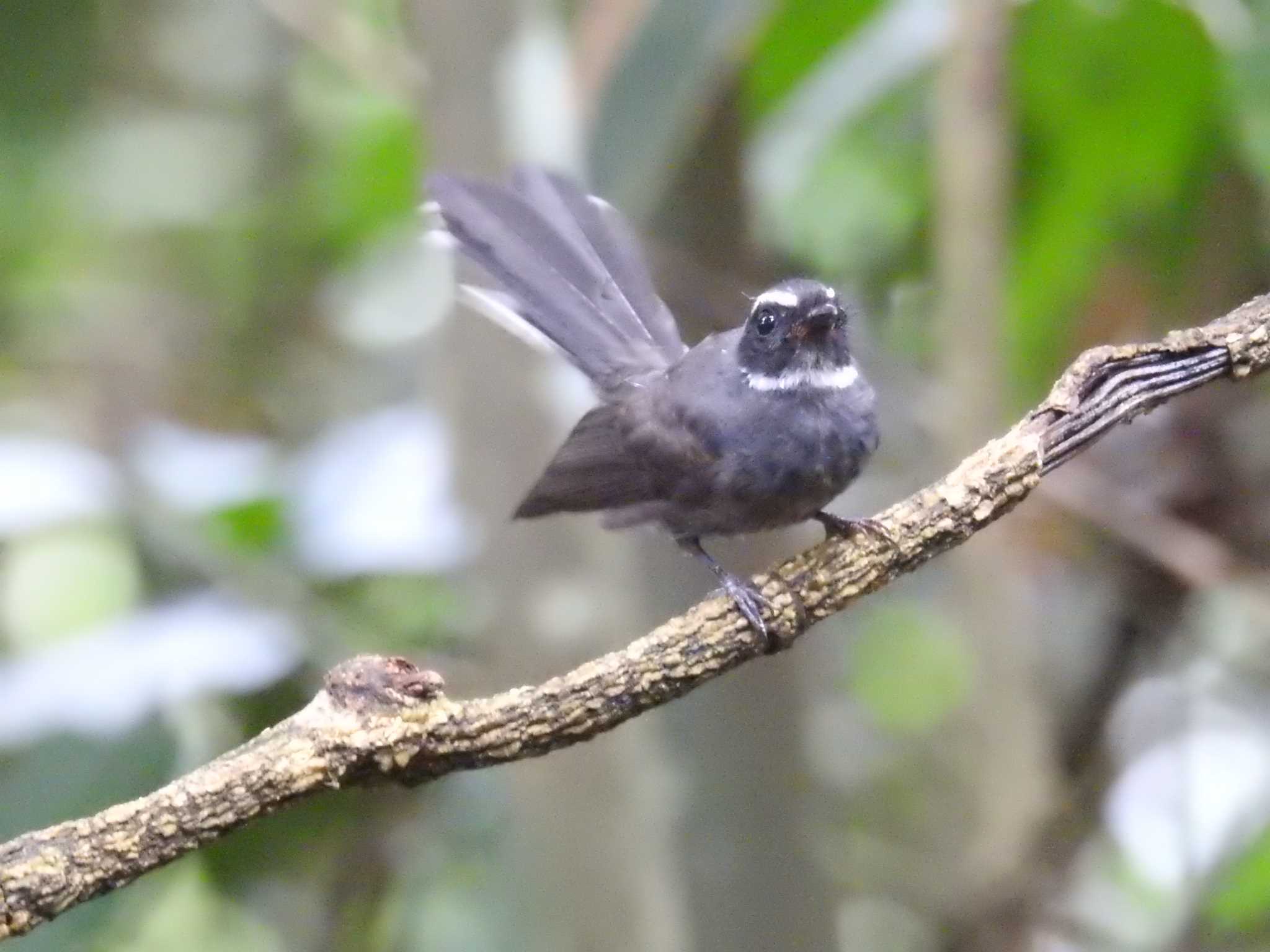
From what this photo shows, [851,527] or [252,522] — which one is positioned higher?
[252,522]

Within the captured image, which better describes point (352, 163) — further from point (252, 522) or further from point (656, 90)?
point (656, 90)

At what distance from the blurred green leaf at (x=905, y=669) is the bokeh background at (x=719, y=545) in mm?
122

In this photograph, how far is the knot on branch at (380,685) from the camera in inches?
56.3

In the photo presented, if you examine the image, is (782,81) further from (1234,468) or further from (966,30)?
(1234,468)

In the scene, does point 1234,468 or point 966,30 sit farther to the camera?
point 1234,468

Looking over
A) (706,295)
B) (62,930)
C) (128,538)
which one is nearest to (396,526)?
(128,538)

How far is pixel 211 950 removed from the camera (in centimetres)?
300

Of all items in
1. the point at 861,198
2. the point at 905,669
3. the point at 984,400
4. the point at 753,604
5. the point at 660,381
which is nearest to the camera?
the point at 753,604

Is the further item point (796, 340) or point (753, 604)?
point (796, 340)

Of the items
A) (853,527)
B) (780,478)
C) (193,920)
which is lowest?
(853,527)

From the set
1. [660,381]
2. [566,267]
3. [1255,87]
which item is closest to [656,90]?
[566,267]

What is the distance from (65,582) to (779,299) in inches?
64.0

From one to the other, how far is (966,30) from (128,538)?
6.38 feet

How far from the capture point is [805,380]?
254cm
